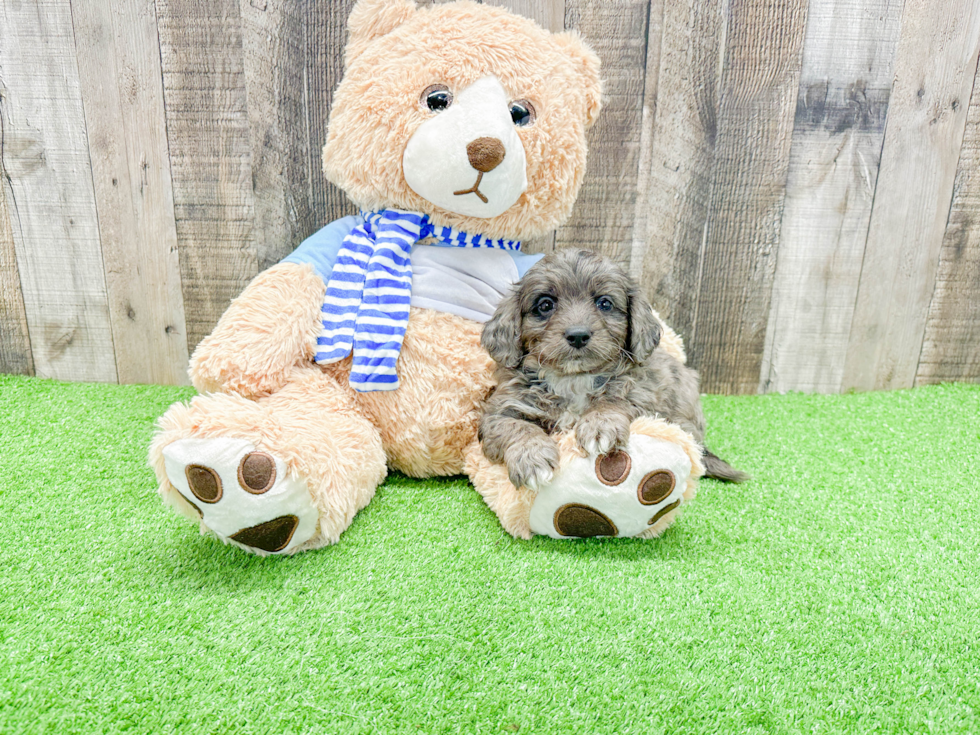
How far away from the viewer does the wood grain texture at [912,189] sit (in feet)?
8.45

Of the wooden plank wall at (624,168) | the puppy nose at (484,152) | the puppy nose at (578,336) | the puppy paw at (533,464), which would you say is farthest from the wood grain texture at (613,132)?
the puppy paw at (533,464)

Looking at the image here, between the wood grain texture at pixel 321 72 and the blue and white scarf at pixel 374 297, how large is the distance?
0.62 meters

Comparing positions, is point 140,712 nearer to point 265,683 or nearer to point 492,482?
point 265,683

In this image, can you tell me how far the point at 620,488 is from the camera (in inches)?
63.6

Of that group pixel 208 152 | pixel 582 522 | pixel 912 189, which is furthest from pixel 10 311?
pixel 912 189

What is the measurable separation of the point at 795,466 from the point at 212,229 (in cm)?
240

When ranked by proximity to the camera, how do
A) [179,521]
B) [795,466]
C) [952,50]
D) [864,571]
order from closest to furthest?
[864,571], [179,521], [795,466], [952,50]

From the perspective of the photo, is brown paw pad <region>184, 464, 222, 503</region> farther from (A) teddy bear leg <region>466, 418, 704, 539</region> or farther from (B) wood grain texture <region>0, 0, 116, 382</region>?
(B) wood grain texture <region>0, 0, 116, 382</region>

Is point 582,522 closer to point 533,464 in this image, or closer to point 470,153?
point 533,464

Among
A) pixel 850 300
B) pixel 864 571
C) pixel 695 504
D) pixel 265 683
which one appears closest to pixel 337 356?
pixel 265 683

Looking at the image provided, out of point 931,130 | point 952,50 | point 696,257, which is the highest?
point 952,50

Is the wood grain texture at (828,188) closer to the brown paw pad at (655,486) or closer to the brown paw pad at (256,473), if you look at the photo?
the brown paw pad at (655,486)

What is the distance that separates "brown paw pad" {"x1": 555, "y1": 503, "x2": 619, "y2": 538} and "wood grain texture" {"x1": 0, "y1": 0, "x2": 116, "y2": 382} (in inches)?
86.4

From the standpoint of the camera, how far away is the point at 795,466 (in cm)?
230
